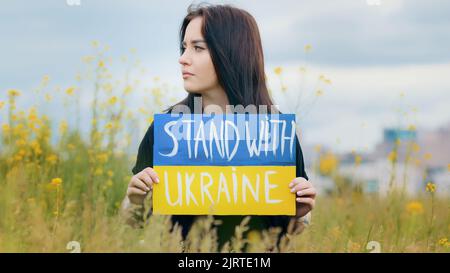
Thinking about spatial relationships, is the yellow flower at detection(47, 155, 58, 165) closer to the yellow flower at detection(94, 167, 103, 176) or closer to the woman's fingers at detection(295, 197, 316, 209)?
the yellow flower at detection(94, 167, 103, 176)

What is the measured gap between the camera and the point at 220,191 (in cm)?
342

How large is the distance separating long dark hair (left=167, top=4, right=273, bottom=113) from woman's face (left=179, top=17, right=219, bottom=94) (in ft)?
0.08

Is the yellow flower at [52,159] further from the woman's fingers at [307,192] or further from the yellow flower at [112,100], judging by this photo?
the woman's fingers at [307,192]

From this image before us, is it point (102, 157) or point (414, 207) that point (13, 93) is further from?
point (414, 207)

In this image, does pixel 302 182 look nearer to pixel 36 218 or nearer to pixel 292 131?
pixel 292 131

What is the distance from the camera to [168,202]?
11.3 feet

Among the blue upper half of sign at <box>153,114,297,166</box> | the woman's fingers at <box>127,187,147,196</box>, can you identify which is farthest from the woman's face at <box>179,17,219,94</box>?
the woman's fingers at <box>127,187,147,196</box>

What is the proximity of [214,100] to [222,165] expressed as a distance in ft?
1.15

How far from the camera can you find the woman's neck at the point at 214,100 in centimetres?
359

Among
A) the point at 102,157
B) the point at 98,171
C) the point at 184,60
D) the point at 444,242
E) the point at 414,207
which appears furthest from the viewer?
the point at 102,157

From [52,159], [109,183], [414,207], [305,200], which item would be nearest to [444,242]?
[414,207]
